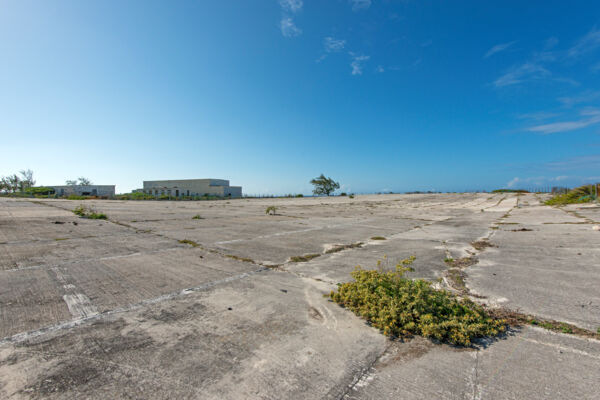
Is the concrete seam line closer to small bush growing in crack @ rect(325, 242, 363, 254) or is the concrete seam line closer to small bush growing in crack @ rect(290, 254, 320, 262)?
small bush growing in crack @ rect(290, 254, 320, 262)

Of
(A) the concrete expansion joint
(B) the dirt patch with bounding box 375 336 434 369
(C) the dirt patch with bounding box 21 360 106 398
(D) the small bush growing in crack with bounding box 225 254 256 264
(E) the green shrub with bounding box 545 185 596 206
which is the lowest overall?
(A) the concrete expansion joint

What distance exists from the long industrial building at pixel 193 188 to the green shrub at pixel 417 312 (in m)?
70.3

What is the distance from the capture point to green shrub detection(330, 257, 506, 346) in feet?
7.52

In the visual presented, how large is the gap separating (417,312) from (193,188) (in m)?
78.4

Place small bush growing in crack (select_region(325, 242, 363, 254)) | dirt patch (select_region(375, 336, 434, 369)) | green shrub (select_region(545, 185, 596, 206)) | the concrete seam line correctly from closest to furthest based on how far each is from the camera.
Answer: dirt patch (select_region(375, 336, 434, 369)) < the concrete seam line < small bush growing in crack (select_region(325, 242, 363, 254)) < green shrub (select_region(545, 185, 596, 206))

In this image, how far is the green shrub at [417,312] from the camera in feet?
7.52

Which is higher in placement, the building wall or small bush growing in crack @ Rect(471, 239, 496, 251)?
the building wall

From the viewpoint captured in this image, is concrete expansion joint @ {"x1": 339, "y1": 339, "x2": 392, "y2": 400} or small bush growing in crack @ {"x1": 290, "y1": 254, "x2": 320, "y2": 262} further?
small bush growing in crack @ {"x1": 290, "y1": 254, "x2": 320, "y2": 262}

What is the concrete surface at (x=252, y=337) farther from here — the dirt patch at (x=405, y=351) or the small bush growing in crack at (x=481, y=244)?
the small bush growing in crack at (x=481, y=244)

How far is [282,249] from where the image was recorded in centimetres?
607

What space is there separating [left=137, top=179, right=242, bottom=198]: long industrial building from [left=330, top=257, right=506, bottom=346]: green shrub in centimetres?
7026

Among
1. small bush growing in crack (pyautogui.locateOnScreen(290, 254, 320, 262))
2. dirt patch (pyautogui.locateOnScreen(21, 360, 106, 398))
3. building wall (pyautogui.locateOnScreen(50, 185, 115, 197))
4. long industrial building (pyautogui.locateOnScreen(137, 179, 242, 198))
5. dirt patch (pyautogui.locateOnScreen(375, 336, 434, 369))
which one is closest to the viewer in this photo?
dirt patch (pyautogui.locateOnScreen(21, 360, 106, 398))

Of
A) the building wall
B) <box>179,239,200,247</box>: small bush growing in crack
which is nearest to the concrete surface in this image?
<box>179,239,200,247</box>: small bush growing in crack

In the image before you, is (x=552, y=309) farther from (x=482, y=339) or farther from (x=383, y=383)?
(x=383, y=383)
